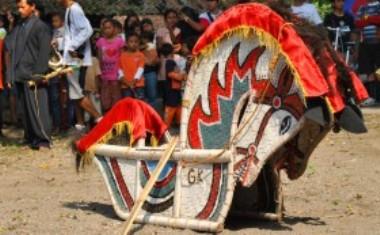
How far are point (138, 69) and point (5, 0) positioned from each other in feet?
14.5

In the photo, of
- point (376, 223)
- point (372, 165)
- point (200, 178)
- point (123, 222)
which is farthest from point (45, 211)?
point (372, 165)

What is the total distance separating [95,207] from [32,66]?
13.3ft

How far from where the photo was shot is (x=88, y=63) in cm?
1274

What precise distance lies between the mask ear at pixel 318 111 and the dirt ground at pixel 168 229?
1008 millimetres

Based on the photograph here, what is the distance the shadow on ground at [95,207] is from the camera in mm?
8023

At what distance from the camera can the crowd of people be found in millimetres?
12062

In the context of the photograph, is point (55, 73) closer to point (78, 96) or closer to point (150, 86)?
point (78, 96)

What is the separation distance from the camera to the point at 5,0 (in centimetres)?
1639

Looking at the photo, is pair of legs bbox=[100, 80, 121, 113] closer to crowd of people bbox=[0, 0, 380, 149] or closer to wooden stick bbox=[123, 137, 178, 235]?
crowd of people bbox=[0, 0, 380, 149]

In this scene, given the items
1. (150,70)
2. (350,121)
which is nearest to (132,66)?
(150,70)

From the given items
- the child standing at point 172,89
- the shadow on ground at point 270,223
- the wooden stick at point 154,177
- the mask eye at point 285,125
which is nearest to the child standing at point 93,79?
the child standing at point 172,89

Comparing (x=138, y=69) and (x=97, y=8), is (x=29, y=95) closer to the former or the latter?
(x=138, y=69)

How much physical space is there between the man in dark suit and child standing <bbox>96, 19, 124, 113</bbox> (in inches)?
42.4

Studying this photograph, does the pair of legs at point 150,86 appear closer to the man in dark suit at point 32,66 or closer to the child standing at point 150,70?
the child standing at point 150,70
